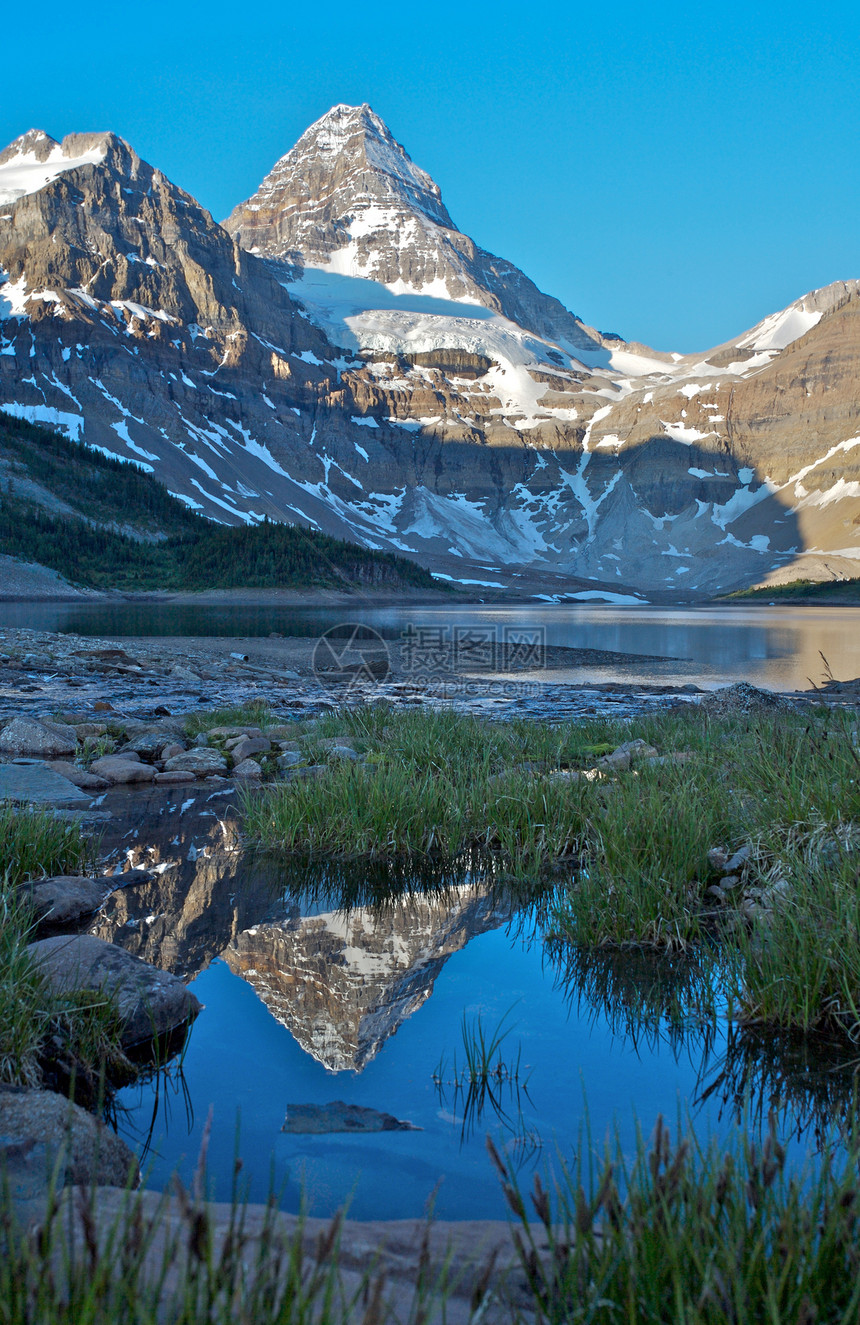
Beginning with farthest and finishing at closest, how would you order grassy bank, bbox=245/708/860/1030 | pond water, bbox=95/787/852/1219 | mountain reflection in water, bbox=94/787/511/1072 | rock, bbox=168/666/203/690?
rock, bbox=168/666/203/690 → mountain reflection in water, bbox=94/787/511/1072 → grassy bank, bbox=245/708/860/1030 → pond water, bbox=95/787/852/1219

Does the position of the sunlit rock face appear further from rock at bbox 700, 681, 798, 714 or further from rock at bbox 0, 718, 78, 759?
rock at bbox 700, 681, 798, 714

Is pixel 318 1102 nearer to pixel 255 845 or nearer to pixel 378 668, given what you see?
pixel 255 845

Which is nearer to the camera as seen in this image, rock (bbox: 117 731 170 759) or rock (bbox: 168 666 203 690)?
rock (bbox: 117 731 170 759)

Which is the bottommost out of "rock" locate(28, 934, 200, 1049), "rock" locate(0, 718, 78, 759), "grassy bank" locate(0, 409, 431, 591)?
"rock" locate(28, 934, 200, 1049)

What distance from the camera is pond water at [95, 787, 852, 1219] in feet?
8.02

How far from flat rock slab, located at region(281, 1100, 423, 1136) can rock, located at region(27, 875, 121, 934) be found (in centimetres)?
205

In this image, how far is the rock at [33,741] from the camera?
8.42m

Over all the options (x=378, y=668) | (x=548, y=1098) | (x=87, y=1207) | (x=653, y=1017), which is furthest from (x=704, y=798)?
(x=378, y=668)

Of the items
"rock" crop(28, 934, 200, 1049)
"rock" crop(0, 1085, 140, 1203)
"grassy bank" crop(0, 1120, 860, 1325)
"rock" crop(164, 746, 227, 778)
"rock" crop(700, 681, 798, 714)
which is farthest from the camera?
"rock" crop(700, 681, 798, 714)

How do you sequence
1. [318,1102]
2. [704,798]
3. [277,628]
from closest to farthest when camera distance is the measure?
[318,1102]
[704,798]
[277,628]

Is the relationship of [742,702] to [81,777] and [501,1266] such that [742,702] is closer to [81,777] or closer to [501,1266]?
[81,777]

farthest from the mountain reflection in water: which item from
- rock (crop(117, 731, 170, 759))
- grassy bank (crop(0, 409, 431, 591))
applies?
grassy bank (crop(0, 409, 431, 591))

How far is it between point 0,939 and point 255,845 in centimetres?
Result: 286

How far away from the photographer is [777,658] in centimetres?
2869
